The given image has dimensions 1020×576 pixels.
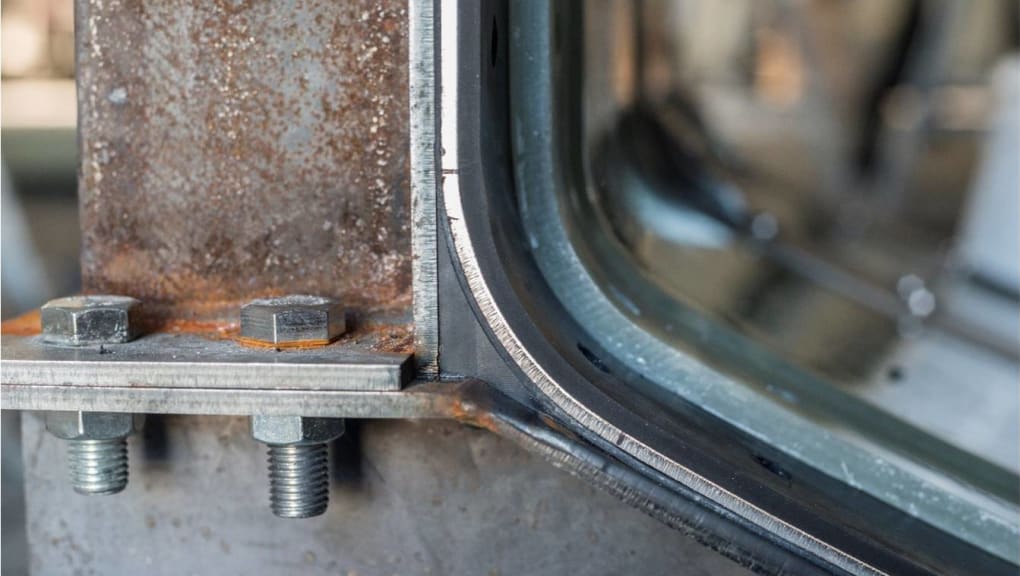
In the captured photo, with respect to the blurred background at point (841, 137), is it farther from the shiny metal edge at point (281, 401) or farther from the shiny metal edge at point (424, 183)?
the shiny metal edge at point (424, 183)

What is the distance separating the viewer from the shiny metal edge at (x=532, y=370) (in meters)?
0.63

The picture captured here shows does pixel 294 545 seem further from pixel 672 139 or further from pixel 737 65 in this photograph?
pixel 737 65

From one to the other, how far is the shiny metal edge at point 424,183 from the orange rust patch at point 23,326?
1.05ft

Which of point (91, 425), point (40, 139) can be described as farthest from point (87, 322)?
point (40, 139)

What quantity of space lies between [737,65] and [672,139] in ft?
9.20

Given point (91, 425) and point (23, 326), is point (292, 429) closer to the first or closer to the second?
point (91, 425)

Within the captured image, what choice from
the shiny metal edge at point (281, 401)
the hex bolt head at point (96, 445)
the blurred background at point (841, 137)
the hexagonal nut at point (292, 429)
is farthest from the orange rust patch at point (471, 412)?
the blurred background at point (841, 137)

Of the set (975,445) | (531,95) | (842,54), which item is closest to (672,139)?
(975,445)

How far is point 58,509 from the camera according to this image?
2.74ft

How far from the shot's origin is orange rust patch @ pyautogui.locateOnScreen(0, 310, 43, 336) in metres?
0.77

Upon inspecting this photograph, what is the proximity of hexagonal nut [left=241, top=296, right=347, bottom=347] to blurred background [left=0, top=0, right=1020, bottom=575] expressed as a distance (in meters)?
0.78

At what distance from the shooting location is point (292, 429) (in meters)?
0.67

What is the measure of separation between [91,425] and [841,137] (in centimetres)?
541

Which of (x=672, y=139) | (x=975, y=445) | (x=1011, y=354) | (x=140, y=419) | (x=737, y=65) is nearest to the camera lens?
(x=140, y=419)
